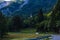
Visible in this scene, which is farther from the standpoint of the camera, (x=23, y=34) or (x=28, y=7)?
(x=28, y=7)

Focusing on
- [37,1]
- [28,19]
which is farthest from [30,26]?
[37,1]

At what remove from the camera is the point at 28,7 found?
6230mm

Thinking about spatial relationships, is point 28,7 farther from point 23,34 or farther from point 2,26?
point 2,26

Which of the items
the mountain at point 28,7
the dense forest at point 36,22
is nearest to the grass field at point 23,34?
the dense forest at point 36,22

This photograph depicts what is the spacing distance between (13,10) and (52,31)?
1.00 metres

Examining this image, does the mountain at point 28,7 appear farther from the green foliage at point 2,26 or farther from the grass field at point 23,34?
the grass field at point 23,34

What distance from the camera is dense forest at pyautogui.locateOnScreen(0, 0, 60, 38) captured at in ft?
20.0

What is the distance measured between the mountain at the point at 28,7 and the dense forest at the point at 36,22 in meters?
0.09

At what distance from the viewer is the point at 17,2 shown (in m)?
6.28

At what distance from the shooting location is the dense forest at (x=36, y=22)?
6090 millimetres

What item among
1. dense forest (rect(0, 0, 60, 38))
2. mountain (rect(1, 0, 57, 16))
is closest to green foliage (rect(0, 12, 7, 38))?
dense forest (rect(0, 0, 60, 38))

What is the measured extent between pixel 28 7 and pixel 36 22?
39 cm

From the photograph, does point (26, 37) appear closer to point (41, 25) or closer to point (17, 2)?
point (41, 25)

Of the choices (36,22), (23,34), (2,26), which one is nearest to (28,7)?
(36,22)
